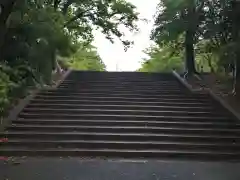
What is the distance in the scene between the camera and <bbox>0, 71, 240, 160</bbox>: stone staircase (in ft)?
28.0

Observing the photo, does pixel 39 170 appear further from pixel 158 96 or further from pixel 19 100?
pixel 158 96

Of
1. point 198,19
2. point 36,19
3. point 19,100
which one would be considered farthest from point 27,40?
point 198,19

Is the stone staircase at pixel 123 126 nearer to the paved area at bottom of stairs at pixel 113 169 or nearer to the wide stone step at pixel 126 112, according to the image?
the wide stone step at pixel 126 112

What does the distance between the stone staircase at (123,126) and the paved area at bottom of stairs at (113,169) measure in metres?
0.61

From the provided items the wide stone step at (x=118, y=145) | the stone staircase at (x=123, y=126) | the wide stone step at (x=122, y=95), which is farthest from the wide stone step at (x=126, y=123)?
the wide stone step at (x=122, y=95)

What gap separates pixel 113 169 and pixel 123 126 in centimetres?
293

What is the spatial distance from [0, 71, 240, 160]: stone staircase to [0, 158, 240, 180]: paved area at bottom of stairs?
0.61 meters

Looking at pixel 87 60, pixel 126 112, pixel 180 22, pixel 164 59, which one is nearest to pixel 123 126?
pixel 126 112

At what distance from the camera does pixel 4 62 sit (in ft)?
37.1

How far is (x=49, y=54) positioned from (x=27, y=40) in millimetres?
807

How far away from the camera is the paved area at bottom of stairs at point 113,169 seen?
21.4 feet

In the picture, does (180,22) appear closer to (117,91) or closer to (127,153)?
(117,91)

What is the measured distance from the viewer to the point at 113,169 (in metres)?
7.14

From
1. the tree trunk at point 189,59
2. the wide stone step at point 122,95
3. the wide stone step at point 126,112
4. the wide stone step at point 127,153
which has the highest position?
the tree trunk at point 189,59
